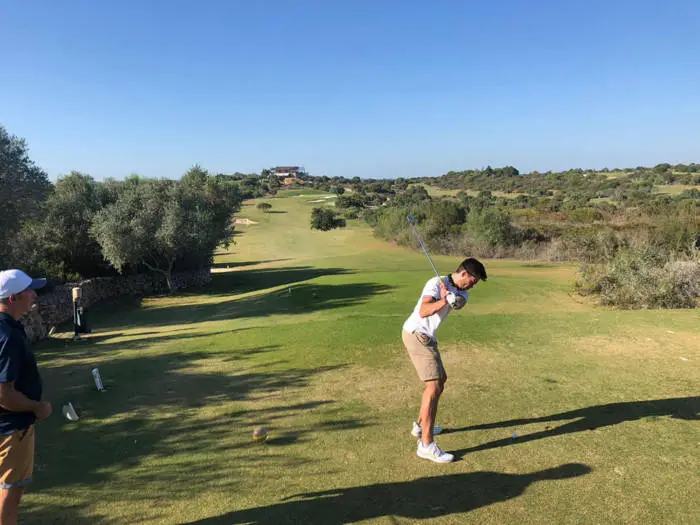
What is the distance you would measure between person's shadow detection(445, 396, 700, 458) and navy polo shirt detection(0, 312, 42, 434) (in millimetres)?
4444

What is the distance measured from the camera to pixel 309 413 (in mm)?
6512

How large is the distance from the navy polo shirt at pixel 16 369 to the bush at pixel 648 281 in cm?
1753

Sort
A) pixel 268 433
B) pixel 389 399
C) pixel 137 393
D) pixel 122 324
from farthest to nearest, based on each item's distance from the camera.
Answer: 1. pixel 122 324
2. pixel 137 393
3. pixel 389 399
4. pixel 268 433

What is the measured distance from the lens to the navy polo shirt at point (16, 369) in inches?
134

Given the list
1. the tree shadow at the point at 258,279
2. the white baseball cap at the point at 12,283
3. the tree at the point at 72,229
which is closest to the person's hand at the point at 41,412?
the white baseball cap at the point at 12,283

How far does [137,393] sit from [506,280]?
18.9 meters

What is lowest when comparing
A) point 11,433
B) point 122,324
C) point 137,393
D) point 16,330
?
point 122,324

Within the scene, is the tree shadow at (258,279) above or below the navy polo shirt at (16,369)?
below

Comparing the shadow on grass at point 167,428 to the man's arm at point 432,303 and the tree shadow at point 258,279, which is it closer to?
the man's arm at point 432,303

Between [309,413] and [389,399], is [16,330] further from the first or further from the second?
[389,399]

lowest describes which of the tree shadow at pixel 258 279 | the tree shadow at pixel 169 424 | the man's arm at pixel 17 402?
the tree shadow at pixel 258 279

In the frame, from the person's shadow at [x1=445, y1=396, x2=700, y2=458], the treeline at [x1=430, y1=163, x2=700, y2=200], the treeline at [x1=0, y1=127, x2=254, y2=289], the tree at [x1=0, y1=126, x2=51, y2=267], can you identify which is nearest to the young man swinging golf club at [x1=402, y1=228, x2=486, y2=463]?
the person's shadow at [x1=445, y1=396, x2=700, y2=458]

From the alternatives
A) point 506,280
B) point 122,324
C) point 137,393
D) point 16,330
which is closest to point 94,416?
point 137,393

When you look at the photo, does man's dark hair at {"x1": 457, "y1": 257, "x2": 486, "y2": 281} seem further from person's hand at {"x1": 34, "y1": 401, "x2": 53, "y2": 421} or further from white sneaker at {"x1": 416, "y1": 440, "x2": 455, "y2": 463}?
person's hand at {"x1": 34, "y1": 401, "x2": 53, "y2": 421}
